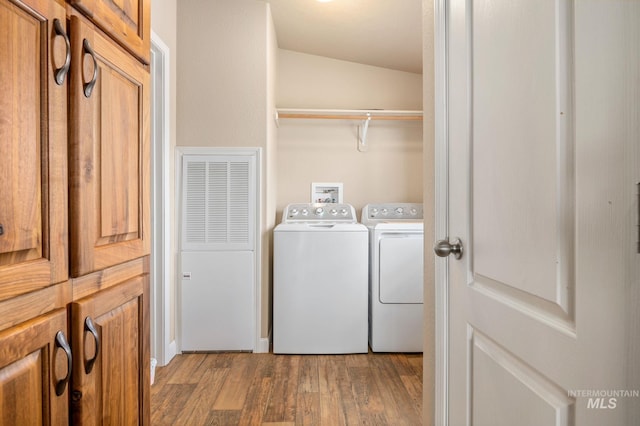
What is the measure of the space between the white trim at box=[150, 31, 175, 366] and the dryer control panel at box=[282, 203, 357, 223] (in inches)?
43.2

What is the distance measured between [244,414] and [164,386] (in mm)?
615

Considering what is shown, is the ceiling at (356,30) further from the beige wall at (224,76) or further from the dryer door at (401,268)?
the dryer door at (401,268)

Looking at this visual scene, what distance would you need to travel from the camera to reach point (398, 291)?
8.69 ft

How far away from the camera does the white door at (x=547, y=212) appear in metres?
0.46

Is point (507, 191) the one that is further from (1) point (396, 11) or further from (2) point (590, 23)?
(1) point (396, 11)

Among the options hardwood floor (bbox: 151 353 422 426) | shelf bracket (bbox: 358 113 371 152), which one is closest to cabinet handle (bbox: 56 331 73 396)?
hardwood floor (bbox: 151 353 422 426)

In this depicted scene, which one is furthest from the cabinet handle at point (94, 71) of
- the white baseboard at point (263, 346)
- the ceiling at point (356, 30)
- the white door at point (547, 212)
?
the white baseboard at point (263, 346)

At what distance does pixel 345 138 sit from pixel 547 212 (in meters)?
2.93

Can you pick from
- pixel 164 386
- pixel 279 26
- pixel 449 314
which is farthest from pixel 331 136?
pixel 449 314

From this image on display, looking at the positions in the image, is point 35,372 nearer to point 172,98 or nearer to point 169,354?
point 169,354

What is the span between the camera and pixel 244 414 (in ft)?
6.08

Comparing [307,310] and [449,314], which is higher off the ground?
[449,314]

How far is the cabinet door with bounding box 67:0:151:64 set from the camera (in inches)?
31.7

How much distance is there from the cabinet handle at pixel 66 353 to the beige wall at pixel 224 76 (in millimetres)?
2082
